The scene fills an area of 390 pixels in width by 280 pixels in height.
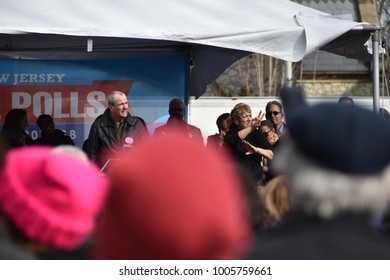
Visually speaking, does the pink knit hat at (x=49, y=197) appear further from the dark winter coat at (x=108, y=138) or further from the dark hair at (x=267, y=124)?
the dark hair at (x=267, y=124)

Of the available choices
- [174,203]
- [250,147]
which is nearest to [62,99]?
[250,147]

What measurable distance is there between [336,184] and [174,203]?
42cm

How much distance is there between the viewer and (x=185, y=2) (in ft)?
25.8

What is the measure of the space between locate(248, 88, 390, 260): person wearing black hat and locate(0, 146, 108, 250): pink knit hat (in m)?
0.46

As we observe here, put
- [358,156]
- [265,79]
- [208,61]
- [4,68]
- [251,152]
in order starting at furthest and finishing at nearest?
[265,79]
[208,61]
[4,68]
[251,152]
[358,156]

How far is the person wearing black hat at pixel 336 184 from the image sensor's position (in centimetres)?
198

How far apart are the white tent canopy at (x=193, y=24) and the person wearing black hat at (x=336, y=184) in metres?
5.14

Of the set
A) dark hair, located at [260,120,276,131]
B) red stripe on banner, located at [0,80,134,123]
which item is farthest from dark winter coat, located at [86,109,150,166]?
dark hair, located at [260,120,276,131]

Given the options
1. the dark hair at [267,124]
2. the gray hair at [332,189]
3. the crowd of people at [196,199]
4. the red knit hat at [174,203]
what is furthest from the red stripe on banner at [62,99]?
the red knit hat at [174,203]

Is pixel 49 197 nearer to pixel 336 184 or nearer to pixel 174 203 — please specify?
pixel 174 203

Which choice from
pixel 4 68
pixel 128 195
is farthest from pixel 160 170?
pixel 4 68

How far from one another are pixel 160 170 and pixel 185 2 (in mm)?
6247

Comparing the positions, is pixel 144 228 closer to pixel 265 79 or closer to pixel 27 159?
pixel 27 159

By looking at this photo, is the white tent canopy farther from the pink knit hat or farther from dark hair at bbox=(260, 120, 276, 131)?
the pink knit hat
